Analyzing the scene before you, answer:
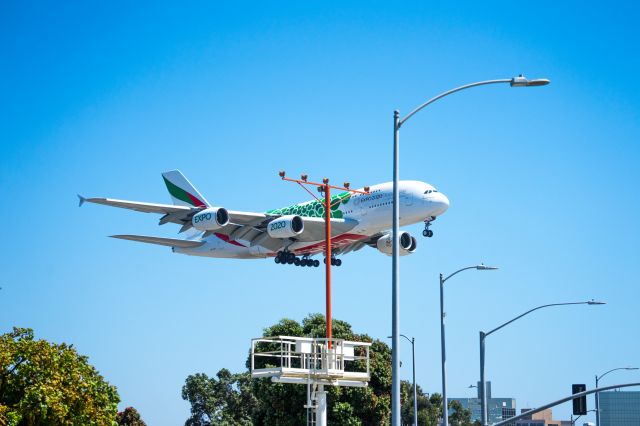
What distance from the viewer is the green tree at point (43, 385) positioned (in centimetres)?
3709

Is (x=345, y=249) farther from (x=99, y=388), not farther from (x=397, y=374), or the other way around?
(x=397, y=374)

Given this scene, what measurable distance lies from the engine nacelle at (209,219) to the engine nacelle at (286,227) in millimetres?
4517

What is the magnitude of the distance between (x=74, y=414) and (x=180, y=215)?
82.8 ft

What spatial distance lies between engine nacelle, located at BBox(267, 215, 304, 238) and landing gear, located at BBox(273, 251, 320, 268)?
4069mm

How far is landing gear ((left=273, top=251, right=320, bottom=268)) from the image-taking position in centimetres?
7119

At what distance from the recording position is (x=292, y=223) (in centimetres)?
6650

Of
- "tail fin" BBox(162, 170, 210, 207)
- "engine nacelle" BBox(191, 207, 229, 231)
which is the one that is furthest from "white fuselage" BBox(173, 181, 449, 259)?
"tail fin" BBox(162, 170, 210, 207)

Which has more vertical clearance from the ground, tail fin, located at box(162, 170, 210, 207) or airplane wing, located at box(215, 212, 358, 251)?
tail fin, located at box(162, 170, 210, 207)

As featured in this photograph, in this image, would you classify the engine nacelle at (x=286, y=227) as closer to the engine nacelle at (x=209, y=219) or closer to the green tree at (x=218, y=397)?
the engine nacelle at (x=209, y=219)

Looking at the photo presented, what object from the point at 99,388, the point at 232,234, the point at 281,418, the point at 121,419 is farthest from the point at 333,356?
the point at 121,419

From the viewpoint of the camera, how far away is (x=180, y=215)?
63219mm

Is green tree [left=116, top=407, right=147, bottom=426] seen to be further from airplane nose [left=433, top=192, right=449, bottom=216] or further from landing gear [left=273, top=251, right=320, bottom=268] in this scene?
airplane nose [left=433, top=192, right=449, bottom=216]

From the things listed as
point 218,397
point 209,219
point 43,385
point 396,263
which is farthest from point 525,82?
point 218,397

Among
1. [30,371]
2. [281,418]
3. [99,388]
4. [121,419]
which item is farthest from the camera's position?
[121,419]
